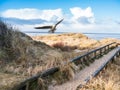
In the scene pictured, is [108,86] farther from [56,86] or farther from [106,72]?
[106,72]

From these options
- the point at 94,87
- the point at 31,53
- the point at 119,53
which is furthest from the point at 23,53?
the point at 119,53

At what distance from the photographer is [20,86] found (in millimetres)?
7859

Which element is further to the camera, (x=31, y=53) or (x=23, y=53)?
(x=31, y=53)

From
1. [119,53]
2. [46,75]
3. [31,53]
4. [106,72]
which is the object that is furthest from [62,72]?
[119,53]

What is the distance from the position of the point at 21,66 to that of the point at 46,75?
8.18ft

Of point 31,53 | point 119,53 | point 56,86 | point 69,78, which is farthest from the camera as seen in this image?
point 119,53

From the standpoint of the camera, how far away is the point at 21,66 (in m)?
→ 12.3

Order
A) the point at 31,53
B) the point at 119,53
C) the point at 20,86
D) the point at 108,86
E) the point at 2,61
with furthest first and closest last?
1. the point at 119,53
2. the point at 31,53
3. the point at 2,61
4. the point at 108,86
5. the point at 20,86

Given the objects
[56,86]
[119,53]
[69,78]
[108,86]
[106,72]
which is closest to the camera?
[108,86]

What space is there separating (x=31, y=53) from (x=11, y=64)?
2.76m

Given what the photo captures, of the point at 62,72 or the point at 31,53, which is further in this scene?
the point at 31,53

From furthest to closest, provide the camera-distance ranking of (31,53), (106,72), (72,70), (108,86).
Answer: (31,53) < (106,72) < (72,70) < (108,86)

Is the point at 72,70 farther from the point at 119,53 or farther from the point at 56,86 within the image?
the point at 119,53

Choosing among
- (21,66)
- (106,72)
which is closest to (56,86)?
(21,66)
